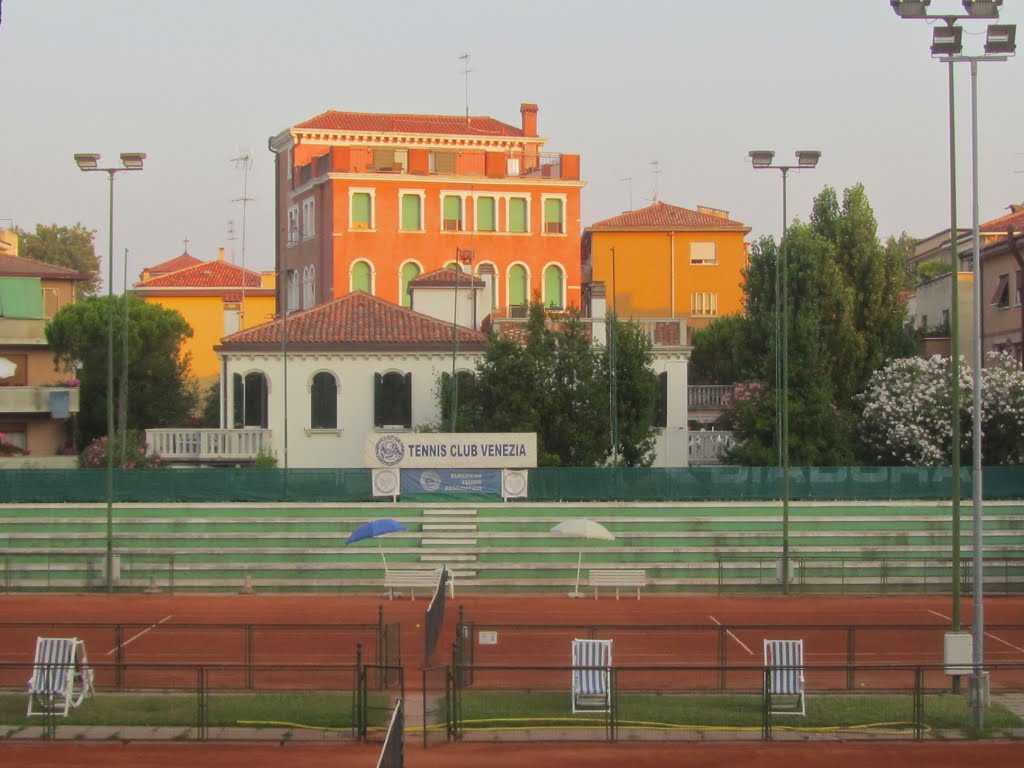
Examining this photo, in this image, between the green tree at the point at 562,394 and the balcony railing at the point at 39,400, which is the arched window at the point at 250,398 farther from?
the balcony railing at the point at 39,400

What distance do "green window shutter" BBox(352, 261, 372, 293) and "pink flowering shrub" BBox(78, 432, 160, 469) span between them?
75.8 feet

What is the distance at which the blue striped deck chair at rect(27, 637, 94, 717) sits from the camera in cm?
2348

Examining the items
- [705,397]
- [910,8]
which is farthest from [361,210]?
[910,8]

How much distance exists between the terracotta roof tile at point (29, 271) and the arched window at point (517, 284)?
21.4 meters

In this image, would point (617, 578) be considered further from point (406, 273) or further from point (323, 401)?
point (406, 273)

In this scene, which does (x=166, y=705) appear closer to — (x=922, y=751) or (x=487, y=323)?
(x=922, y=751)

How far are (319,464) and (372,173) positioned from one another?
2643 centimetres

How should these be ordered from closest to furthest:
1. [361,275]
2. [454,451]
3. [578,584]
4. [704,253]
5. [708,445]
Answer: [578,584], [454,451], [708,445], [361,275], [704,253]

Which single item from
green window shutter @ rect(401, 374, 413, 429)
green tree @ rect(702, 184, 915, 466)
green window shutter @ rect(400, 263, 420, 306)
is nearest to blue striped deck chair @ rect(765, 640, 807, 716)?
green tree @ rect(702, 184, 915, 466)

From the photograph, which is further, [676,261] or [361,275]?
[676,261]

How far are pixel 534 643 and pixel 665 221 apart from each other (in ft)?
191

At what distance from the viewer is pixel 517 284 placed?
77688 mm

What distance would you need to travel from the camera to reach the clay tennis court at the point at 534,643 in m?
A: 22.1

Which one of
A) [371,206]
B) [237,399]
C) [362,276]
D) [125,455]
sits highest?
[371,206]
